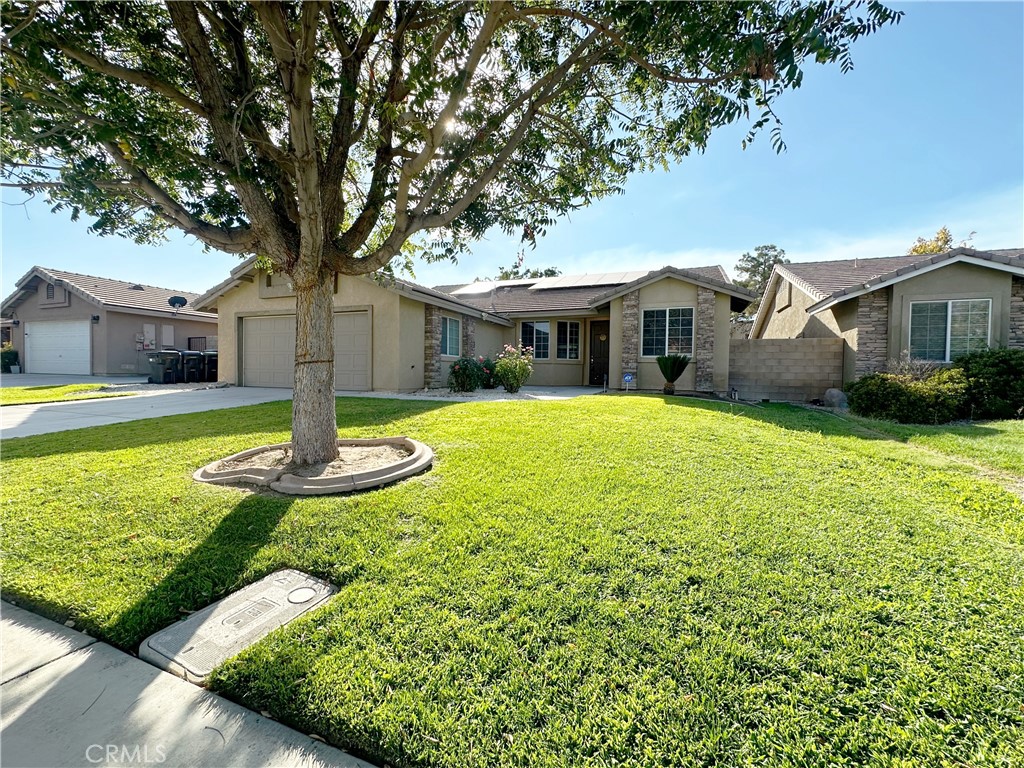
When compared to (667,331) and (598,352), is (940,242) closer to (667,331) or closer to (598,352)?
(598,352)

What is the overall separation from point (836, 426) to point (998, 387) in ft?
15.8

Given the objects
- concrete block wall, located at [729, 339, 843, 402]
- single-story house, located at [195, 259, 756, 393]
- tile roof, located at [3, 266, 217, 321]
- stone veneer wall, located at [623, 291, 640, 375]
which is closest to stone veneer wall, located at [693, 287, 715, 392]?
single-story house, located at [195, 259, 756, 393]

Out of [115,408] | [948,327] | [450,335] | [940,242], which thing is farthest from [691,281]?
[940,242]

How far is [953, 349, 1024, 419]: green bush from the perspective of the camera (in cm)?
939

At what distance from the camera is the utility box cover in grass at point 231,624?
87.6 inches

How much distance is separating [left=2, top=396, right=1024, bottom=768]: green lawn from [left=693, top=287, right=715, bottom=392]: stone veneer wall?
8452 millimetres

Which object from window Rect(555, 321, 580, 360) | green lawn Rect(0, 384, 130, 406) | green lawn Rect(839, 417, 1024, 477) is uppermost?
window Rect(555, 321, 580, 360)

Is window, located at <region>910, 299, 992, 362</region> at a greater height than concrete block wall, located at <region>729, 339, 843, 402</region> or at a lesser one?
greater

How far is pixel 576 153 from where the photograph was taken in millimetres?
6156

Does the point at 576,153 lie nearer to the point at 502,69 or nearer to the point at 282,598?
the point at 502,69

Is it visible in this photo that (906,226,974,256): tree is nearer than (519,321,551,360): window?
No

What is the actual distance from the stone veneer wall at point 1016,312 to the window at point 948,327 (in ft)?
1.41

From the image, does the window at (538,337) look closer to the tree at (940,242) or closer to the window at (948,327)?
the window at (948,327)

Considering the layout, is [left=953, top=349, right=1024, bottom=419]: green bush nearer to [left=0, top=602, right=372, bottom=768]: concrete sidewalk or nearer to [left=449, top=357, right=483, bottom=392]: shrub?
[left=449, top=357, right=483, bottom=392]: shrub
